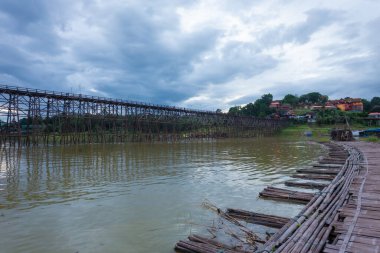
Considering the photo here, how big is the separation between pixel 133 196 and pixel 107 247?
14.1ft

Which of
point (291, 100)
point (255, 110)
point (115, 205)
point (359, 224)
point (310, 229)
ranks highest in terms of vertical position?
point (291, 100)

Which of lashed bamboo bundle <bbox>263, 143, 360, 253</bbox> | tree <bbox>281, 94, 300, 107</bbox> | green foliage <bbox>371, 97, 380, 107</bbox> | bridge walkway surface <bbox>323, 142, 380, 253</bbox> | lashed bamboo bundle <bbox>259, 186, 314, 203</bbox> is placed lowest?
lashed bamboo bundle <bbox>259, 186, 314, 203</bbox>

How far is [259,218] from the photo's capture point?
7.28 meters

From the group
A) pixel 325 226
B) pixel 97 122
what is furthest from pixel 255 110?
pixel 325 226

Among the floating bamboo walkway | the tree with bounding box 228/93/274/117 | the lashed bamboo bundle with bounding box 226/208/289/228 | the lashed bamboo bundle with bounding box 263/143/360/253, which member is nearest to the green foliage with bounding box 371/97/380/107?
the tree with bounding box 228/93/274/117

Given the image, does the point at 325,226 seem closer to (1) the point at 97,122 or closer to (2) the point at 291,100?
(1) the point at 97,122

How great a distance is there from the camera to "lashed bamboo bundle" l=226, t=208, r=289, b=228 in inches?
271

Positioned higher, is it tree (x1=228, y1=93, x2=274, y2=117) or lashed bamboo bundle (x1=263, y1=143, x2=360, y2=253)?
tree (x1=228, y1=93, x2=274, y2=117)

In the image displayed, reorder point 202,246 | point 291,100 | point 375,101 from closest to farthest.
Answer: point 202,246 < point 375,101 < point 291,100

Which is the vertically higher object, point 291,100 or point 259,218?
point 291,100

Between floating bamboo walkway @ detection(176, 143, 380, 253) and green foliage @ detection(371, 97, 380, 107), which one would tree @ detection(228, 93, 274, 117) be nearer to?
green foliage @ detection(371, 97, 380, 107)

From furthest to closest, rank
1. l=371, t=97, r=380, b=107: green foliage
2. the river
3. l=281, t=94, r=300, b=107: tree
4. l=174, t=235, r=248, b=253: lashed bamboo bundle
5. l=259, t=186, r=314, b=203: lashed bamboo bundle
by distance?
l=281, t=94, r=300, b=107: tree → l=371, t=97, r=380, b=107: green foliage → l=259, t=186, r=314, b=203: lashed bamboo bundle → the river → l=174, t=235, r=248, b=253: lashed bamboo bundle

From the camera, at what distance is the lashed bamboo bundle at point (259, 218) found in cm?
689

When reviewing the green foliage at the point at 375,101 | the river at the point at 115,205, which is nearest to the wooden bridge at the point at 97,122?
the river at the point at 115,205
